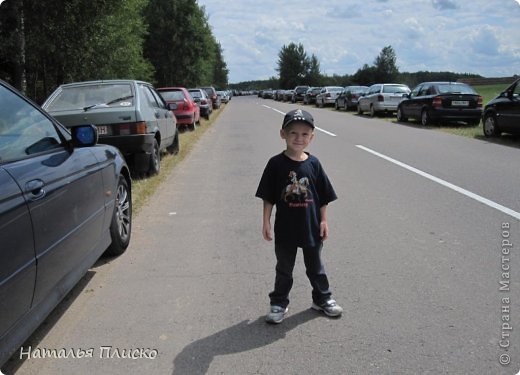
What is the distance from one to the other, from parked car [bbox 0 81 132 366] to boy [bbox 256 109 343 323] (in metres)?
1.26

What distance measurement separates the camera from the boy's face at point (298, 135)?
→ 10.8ft

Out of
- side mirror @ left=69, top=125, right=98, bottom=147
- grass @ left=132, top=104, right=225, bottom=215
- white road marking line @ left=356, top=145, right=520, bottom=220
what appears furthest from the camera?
grass @ left=132, top=104, right=225, bottom=215

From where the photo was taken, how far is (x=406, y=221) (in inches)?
227

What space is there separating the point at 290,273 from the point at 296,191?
0.60 m

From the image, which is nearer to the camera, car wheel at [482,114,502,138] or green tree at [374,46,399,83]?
car wheel at [482,114,502,138]

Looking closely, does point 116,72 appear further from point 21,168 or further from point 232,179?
point 21,168

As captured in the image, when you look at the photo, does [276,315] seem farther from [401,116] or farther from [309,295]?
[401,116]

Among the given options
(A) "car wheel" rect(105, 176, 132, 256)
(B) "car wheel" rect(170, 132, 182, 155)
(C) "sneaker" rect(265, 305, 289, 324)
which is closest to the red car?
(B) "car wheel" rect(170, 132, 182, 155)

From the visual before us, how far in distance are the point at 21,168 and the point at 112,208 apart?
1688 mm

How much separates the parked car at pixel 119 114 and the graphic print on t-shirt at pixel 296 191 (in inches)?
202

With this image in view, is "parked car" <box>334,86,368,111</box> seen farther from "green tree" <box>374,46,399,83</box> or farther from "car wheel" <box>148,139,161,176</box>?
"green tree" <box>374,46,399,83</box>

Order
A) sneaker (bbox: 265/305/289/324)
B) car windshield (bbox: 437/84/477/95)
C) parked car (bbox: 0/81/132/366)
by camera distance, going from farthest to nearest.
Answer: car windshield (bbox: 437/84/477/95), sneaker (bbox: 265/305/289/324), parked car (bbox: 0/81/132/366)

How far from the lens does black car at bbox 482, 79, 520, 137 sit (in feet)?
41.5

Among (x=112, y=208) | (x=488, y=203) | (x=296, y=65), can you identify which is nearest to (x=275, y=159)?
(x=112, y=208)
